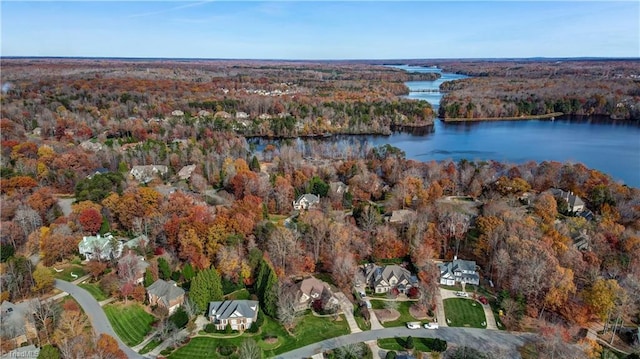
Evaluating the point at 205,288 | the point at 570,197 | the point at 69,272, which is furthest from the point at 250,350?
the point at 570,197

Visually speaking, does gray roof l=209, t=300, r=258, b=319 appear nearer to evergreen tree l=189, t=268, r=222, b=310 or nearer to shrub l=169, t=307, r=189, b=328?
evergreen tree l=189, t=268, r=222, b=310

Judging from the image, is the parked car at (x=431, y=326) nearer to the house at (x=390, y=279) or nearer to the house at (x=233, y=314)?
the house at (x=390, y=279)

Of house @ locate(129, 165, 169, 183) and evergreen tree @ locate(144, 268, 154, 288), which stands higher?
house @ locate(129, 165, 169, 183)

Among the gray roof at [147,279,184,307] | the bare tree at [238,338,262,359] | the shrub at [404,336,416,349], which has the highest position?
the gray roof at [147,279,184,307]

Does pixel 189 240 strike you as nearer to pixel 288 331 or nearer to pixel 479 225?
pixel 288 331

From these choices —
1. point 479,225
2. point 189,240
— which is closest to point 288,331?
point 189,240

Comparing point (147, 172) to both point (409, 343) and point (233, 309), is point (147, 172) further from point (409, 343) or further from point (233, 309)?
point (409, 343)

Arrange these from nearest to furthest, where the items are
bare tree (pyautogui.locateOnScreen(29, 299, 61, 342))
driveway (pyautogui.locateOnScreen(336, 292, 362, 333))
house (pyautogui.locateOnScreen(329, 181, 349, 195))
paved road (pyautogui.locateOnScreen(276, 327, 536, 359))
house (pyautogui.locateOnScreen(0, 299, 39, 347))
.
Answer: house (pyautogui.locateOnScreen(0, 299, 39, 347)), paved road (pyautogui.locateOnScreen(276, 327, 536, 359)), bare tree (pyautogui.locateOnScreen(29, 299, 61, 342)), driveway (pyautogui.locateOnScreen(336, 292, 362, 333)), house (pyautogui.locateOnScreen(329, 181, 349, 195))

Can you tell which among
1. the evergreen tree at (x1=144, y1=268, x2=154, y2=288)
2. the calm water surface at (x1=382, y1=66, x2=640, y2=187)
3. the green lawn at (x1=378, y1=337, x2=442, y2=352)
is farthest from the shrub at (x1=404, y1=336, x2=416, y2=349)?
the calm water surface at (x1=382, y1=66, x2=640, y2=187)
